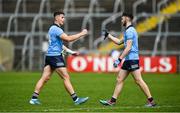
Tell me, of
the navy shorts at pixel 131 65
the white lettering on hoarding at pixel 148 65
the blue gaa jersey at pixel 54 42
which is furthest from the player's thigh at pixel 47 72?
the white lettering on hoarding at pixel 148 65

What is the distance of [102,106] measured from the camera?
14266 millimetres


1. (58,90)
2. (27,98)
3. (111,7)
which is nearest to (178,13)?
(111,7)

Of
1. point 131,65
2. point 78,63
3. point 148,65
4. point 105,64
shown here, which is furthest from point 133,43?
point 148,65

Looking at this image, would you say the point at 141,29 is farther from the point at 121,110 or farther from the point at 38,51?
the point at 121,110

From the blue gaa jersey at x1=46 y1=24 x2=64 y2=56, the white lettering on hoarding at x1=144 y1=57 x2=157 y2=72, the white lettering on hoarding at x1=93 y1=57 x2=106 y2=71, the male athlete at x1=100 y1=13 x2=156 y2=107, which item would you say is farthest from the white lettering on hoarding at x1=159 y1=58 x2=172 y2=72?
the blue gaa jersey at x1=46 y1=24 x2=64 y2=56

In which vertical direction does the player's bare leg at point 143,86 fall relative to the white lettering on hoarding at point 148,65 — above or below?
above

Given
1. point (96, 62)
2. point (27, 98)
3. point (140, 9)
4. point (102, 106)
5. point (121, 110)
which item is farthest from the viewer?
point (140, 9)

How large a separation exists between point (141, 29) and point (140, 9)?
154cm

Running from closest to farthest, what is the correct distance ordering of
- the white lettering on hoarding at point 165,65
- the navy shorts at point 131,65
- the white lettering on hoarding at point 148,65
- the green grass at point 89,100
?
the green grass at point 89,100
the navy shorts at point 131,65
the white lettering on hoarding at point 148,65
the white lettering on hoarding at point 165,65

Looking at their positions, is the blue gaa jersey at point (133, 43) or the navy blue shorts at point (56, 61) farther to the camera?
the navy blue shorts at point (56, 61)

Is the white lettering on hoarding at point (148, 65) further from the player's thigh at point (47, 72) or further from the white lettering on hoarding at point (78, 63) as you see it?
the player's thigh at point (47, 72)

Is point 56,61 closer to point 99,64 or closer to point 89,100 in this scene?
point 89,100

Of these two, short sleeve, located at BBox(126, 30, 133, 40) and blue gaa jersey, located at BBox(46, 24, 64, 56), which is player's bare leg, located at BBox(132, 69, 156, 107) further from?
blue gaa jersey, located at BBox(46, 24, 64, 56)

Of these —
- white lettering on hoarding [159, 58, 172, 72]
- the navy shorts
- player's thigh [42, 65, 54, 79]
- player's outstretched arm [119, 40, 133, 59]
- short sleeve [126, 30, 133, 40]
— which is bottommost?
white lettering on hoarding [159, 58, 172, 72]
